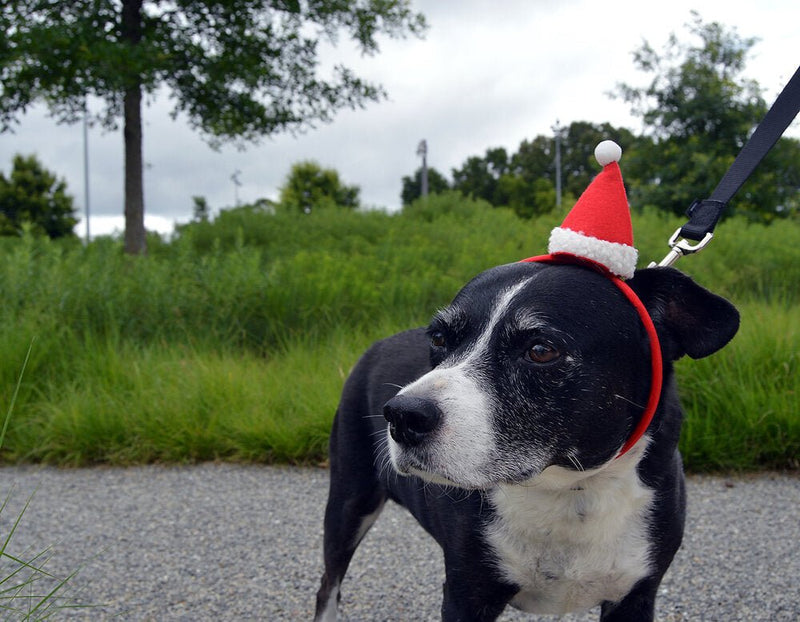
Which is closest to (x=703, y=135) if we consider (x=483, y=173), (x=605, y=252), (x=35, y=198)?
(x=605, y=252)

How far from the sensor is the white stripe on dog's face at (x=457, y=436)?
166 cm

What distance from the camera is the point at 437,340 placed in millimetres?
2080

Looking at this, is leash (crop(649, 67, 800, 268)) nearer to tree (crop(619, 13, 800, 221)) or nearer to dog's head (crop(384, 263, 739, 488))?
dog's head (crop(384, 263, 739, 488))

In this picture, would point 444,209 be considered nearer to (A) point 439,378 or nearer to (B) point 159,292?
(B) point 159,292

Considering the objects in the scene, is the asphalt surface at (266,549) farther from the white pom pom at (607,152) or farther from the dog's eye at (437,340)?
the white pom pom at (607,152)

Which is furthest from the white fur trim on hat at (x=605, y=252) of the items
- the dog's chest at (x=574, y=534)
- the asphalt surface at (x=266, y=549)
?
the asphalt surface at (x=266, y=549)

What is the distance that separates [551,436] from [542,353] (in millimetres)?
197

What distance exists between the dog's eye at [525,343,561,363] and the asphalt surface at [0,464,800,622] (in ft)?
4.89

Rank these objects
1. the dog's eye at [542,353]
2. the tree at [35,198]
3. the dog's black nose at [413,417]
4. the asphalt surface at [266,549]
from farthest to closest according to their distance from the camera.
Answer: the tree at [35,198]
the asphalt surface at [266,549]
the dog's eye at [542,353]
the dog's black nose at [413,417]

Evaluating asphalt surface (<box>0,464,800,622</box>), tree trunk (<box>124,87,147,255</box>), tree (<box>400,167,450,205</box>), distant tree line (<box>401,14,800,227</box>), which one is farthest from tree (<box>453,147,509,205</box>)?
asphalt surface (<box>0,464,800,622</box>)

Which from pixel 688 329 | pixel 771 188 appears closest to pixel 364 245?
pixel 771 188

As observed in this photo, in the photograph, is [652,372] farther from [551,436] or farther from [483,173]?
[483,173]

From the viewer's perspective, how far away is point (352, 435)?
263 cm

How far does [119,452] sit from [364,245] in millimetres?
6649
